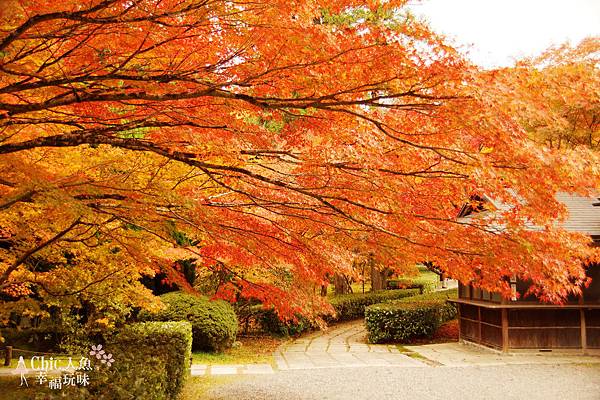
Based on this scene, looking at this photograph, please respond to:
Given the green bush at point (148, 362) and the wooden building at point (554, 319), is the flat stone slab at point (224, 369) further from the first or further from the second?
the wooden building at point (554, 319)

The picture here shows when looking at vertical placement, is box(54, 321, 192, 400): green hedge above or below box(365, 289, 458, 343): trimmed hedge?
above

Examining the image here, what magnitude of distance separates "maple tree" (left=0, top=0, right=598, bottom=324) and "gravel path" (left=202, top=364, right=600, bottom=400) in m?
3.35

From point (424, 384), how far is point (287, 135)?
6.43 meters

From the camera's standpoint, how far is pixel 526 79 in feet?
11.2

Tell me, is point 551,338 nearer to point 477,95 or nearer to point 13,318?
point 477,95

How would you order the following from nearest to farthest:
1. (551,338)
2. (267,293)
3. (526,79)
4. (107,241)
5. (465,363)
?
(526,79) < (267,293) < (107,241) < (465,363) < (551,338)

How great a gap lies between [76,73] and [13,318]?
12825 millimetres

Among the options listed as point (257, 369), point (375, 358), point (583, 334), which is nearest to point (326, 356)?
point (375, 358)

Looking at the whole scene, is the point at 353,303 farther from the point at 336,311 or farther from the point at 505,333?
the point at 505,333

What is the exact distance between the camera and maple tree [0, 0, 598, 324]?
3195mm

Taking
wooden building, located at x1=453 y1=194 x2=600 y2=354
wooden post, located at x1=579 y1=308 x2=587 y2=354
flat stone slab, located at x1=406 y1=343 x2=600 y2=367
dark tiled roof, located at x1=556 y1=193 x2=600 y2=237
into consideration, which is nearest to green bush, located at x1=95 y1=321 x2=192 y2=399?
flat stone slab, located at x1=406 y1=343 x2=600 y2=367

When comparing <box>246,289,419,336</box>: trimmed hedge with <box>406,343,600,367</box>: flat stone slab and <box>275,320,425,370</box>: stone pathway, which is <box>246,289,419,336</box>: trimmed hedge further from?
<box>406,343,600,367</box>: flat stone slab

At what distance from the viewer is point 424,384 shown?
8.80 metres

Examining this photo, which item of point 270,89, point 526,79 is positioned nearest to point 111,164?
point 270,89
